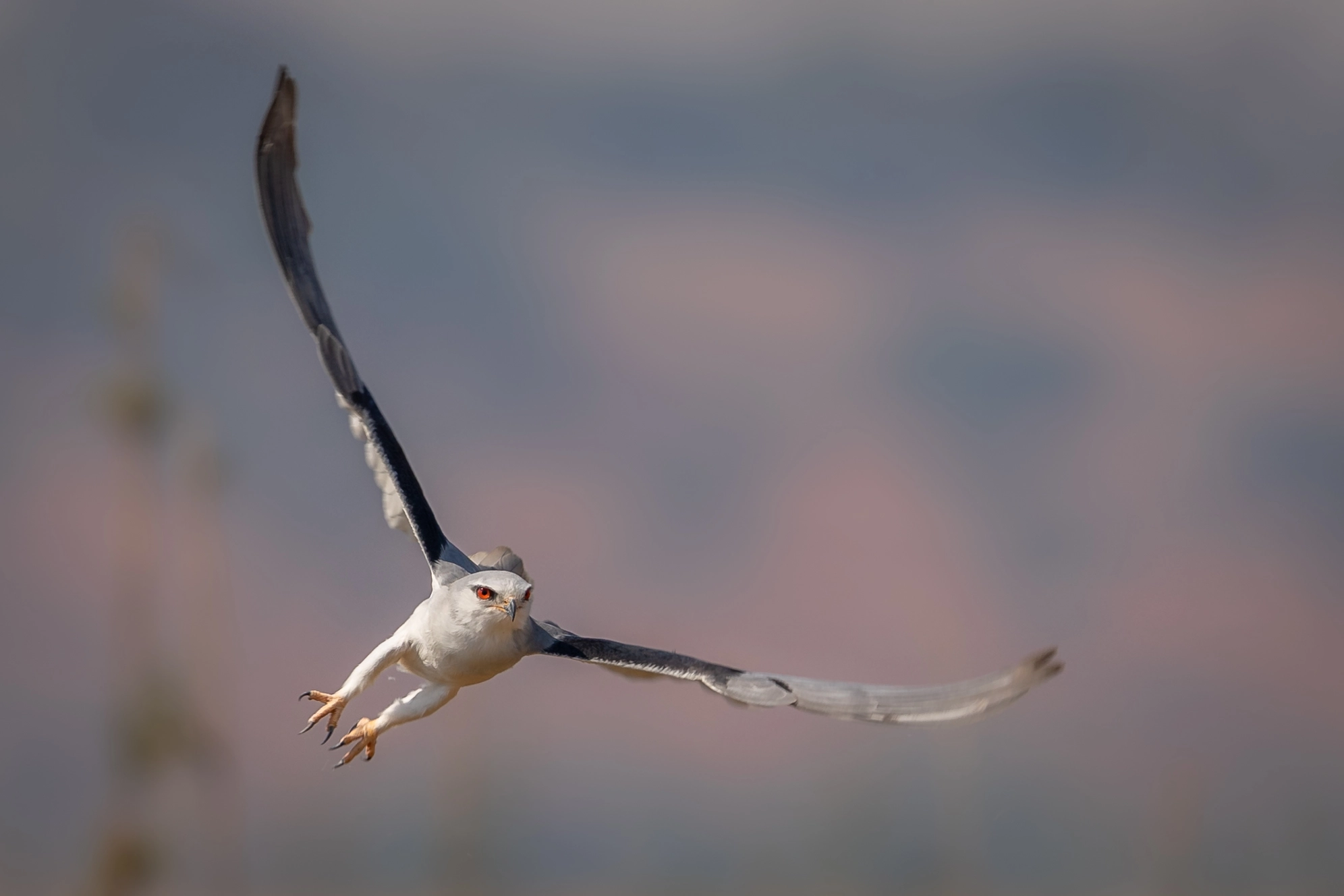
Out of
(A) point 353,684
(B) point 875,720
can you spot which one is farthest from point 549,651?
(B) point 875,720

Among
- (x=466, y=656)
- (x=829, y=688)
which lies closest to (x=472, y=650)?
(x=466, y=656)

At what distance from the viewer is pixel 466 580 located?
40.3 feet

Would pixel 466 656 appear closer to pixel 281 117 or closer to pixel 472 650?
pixel 472 650

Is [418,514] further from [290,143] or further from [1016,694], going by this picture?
[1016,694]

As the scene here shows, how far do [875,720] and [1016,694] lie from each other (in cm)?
117

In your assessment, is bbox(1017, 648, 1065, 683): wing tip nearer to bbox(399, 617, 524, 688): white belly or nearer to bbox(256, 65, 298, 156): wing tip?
bbox(399, 617, 524, 688): white belly

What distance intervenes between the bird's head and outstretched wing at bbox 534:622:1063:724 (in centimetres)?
66

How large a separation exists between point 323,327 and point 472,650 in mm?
3666

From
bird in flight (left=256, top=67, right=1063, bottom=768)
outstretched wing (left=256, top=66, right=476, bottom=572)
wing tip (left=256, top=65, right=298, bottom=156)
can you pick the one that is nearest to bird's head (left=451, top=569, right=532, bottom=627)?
bird in flight (left=256, top=67, right=1063, bottom=768)

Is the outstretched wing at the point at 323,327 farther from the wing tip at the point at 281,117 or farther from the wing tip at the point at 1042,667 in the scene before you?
the wing tip at the point at 1042,667

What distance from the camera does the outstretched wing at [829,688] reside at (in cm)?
A: 1120

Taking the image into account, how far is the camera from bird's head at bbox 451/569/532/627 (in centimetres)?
1190

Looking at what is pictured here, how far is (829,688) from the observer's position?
12.1 m

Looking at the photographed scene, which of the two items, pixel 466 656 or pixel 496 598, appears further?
pixel 466 656
